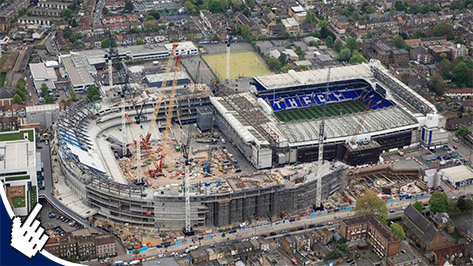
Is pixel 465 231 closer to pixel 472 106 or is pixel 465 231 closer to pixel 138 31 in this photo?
pixel 472 106

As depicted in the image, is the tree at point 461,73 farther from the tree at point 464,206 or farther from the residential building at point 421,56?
the tree at point 464,206

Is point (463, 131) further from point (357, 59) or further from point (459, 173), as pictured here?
Answer: point (357, 59)

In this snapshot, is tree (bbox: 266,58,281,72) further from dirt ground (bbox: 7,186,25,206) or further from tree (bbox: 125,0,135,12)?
dirt ground (bbox: 7,186,25,206)

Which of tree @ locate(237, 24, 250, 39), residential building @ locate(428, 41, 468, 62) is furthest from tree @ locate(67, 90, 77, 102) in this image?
residential building @ locate(428, 41, 468, 62)

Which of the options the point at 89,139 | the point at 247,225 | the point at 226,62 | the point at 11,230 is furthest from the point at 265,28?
the point at 11,230

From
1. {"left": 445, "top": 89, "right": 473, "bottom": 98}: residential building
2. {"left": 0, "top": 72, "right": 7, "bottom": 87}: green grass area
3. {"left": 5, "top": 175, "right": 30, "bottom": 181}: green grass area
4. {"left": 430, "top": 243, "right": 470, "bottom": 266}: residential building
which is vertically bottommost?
{"left": 430, "top": 243, "right": 470, "bottom": 266}: residential building
